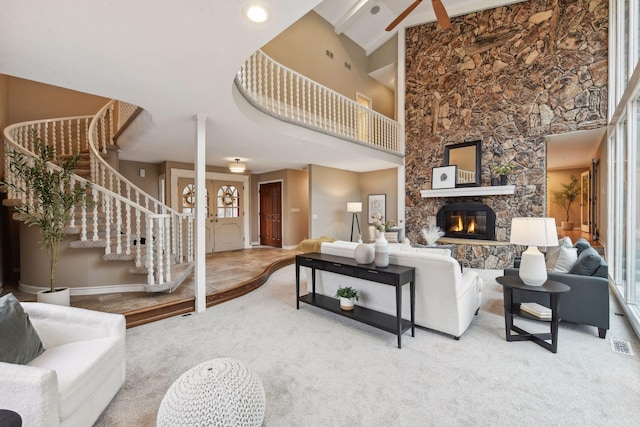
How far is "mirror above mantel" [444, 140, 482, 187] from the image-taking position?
20.4 feet

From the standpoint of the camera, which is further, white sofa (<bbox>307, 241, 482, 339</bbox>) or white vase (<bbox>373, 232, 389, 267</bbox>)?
white vase (<bbox>373, 232, 389, 267</bbox>)

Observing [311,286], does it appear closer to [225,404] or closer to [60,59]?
[225,404]

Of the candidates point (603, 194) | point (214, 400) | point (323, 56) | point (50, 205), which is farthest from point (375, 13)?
point (214, 400)

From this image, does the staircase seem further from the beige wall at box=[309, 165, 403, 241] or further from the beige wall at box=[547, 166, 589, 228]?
the beige wall at box=[547, 166, 589, 228]

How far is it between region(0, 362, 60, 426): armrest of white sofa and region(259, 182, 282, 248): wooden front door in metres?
6.46

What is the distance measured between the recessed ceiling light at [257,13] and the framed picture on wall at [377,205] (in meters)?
6.31

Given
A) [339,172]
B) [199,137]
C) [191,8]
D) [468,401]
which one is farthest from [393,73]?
[468,401]

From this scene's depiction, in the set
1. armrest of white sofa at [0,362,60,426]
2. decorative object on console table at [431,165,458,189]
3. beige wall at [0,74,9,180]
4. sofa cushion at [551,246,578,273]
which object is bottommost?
armrest of white sofa at [0,362,60,426]

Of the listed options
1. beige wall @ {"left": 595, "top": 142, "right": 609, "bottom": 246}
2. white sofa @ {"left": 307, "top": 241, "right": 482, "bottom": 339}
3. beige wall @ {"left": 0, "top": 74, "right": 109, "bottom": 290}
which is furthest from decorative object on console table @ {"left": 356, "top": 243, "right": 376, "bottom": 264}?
beige wall @ {"left": 0, "top": 74, "right": 109, "bottom": 290}

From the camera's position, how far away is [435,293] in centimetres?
266

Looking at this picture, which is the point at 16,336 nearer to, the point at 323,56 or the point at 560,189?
the point at 323,56

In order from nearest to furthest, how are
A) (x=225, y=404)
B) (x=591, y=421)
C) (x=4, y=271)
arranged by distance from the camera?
(x=225, y=404) < (x=591, y=421) < (x=4, y=271)

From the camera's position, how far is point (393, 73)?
8.31m

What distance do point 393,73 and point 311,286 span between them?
733cm
